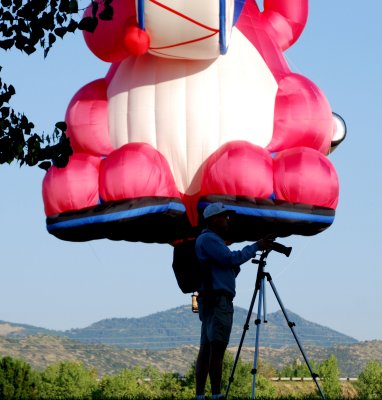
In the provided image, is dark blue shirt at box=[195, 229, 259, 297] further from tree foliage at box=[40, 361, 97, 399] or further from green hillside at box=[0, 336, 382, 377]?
green hillside at box=[0, 336, 382, 377]

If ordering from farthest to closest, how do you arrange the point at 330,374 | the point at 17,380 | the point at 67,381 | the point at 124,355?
the point at 124,355
the point at 330,374
the point at 67,381
the point at 17,380

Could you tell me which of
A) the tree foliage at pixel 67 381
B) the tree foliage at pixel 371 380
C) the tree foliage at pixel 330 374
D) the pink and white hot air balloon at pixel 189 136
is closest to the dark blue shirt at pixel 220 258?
the pink and white hot air balloon at pixel 189 136

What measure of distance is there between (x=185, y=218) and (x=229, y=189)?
0.76 metres

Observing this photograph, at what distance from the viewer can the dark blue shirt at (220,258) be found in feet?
40.2

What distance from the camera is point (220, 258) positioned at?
40.5 feet

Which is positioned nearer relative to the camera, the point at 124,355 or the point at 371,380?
the point at 371,380

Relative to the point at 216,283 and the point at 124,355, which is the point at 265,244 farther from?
the point at 124,355

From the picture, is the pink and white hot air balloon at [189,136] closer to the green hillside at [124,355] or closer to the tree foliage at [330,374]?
the tree foliage at [330,374]

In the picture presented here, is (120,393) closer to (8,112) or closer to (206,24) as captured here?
(206,24)

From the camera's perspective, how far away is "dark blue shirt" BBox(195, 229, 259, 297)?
12.2 metres

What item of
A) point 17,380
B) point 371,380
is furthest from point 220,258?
point 371,380

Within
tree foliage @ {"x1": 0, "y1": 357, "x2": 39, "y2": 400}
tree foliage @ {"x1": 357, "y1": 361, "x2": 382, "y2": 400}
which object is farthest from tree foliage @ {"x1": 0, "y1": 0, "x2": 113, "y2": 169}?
tree foliage @ {"x1": 357, "y1": 361, "x2": 382, "y2": 400}

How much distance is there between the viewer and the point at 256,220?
1661cm

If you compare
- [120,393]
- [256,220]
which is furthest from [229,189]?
[120,393]
